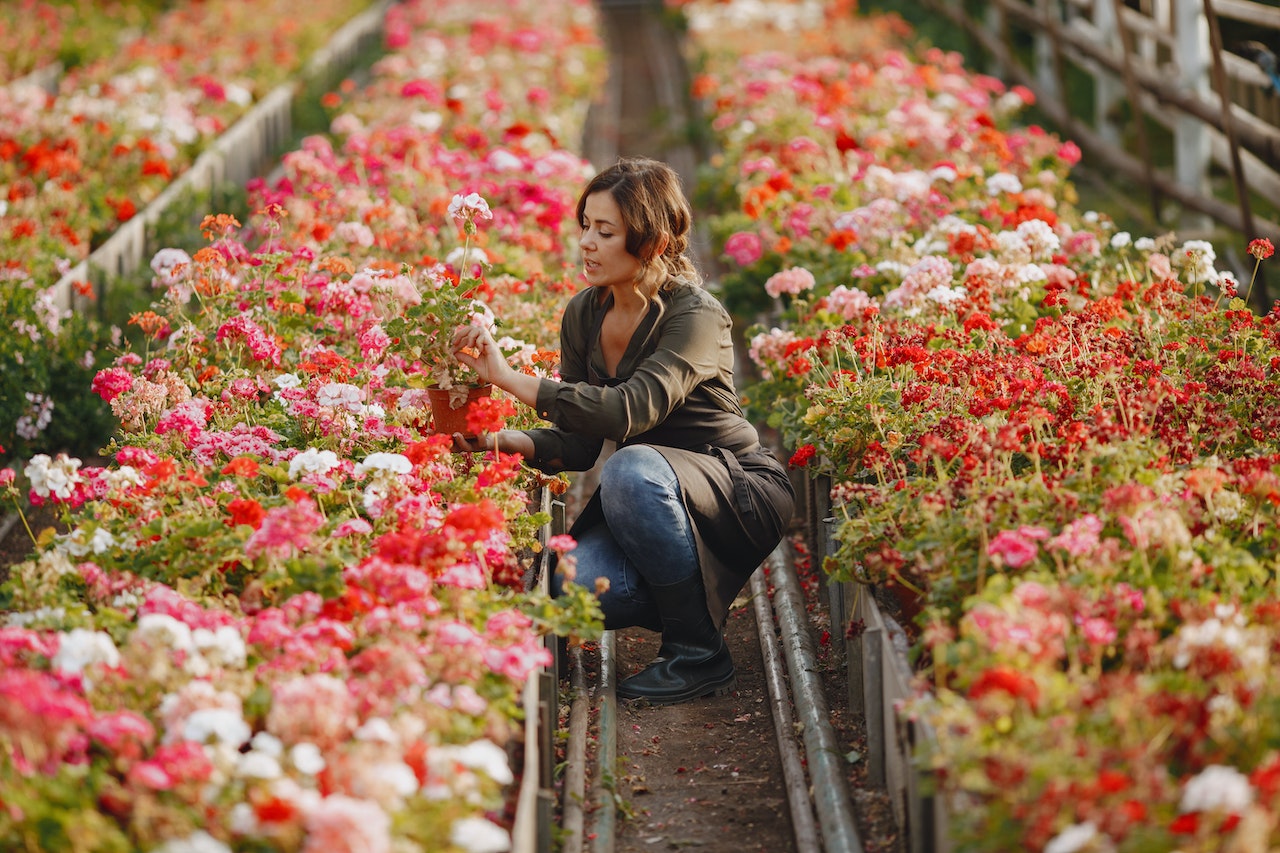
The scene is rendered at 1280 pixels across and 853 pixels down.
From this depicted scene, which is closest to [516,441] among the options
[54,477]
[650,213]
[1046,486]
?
[650,213]

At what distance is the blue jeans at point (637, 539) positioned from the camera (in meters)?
3.41

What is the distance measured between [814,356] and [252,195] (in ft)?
7.77

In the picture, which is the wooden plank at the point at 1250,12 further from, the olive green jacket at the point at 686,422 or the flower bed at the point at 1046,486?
the olive green jacket at the point at 686,422

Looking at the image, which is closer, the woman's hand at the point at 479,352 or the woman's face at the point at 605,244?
the woman's hand at the point at 479,352

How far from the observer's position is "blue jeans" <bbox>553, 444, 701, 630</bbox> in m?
3.41

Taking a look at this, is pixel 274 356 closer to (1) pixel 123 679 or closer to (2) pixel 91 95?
(1) pixel 123 679

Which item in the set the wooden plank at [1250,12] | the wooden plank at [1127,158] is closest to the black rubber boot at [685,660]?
the wooden plank at [1127,158]

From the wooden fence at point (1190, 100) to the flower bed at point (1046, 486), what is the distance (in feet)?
4.93

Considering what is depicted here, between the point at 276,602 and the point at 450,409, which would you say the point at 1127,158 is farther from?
the point at 276,602

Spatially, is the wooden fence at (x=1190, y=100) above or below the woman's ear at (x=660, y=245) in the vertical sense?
below

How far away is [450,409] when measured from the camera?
3484mm

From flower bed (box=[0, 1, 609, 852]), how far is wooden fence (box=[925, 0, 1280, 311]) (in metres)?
4.19

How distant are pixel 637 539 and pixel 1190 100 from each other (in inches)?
233

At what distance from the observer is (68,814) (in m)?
2.09
